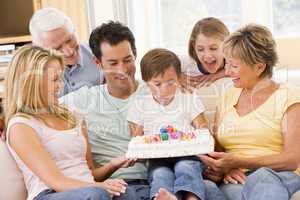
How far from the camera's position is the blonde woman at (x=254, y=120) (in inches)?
66.2

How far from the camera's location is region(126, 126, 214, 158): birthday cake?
1712 mm

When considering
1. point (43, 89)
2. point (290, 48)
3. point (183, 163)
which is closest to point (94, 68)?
point (43, 89)

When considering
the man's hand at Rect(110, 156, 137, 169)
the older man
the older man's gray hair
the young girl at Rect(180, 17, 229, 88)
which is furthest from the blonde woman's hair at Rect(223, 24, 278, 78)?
the older man's gray hair

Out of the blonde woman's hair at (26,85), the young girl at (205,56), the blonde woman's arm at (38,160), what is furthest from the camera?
the young girl at (205,56)

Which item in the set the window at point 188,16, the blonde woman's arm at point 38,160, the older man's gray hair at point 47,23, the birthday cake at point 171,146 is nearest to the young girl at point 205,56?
the birthday cake at point 171,146

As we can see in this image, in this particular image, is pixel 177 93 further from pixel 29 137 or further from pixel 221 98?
pixel 29 137

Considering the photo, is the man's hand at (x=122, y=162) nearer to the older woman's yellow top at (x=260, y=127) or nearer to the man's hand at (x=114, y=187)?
the man's hand at (x=114, y=187)

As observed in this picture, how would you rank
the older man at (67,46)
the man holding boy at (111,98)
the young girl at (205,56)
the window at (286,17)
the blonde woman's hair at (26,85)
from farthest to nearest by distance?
1. the window at (286,17)
2. the older man at (67,46)
3. the young girl at (205,56)
4. the man holding boy at (111,98)
5. the blonde woman's hair at (26,85)

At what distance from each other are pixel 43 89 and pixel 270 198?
79 centimetres

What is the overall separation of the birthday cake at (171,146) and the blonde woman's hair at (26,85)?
337 millimetres

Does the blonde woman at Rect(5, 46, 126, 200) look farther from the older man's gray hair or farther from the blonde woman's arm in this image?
the older man's gray hair

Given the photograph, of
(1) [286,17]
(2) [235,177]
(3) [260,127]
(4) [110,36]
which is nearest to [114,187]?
(2) [235,177]

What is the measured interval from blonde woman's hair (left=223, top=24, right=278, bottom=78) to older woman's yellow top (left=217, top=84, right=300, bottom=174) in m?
0.10

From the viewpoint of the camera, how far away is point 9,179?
167 cm
